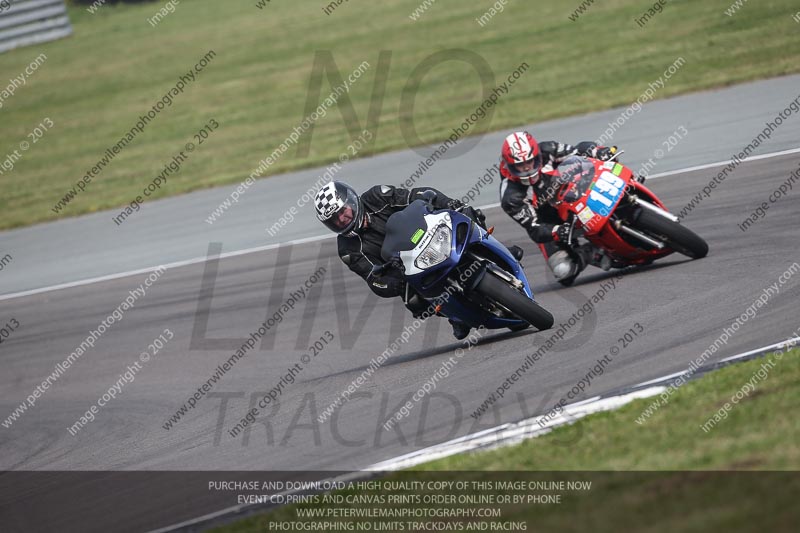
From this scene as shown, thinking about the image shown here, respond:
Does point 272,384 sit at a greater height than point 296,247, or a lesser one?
greater

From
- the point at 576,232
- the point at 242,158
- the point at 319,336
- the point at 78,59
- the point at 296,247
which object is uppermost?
the point at 576,232

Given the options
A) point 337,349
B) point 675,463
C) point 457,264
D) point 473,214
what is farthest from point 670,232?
point 675,463

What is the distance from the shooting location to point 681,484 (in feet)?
18.4

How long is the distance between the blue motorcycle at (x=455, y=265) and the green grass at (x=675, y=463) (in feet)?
6.72

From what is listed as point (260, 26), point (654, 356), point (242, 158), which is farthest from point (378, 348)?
point (260, 26)

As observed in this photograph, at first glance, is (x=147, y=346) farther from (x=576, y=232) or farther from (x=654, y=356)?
(x=654, y=356)

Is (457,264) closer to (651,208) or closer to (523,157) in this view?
(523,157)

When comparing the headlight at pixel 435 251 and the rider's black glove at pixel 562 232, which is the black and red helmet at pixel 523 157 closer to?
the rider's black glove at pixel 562 232

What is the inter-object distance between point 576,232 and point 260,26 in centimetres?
2697

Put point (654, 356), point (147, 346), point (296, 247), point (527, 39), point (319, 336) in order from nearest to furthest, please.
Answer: point (654, 356) < point (319, 336) < point (147, 346) < point (296, 247) < point (527, 39)

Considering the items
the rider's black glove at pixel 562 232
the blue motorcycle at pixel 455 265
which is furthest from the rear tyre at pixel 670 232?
the blue motorcycle at pixel 455 265

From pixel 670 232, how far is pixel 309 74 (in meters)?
19.4

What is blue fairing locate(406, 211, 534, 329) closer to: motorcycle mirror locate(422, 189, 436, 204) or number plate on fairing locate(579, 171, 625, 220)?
motorcycle mirror locate(422, 189, 436, 204)

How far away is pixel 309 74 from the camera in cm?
2847
